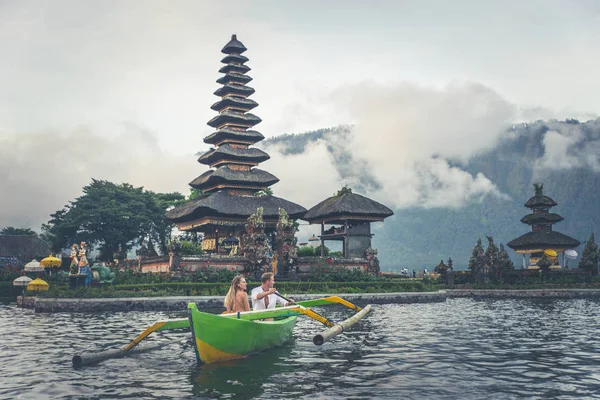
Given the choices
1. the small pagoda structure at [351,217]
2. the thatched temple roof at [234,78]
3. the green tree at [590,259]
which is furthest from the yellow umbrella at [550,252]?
the thatched temple roof at [234,78]

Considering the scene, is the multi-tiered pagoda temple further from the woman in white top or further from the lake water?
the woman in white top

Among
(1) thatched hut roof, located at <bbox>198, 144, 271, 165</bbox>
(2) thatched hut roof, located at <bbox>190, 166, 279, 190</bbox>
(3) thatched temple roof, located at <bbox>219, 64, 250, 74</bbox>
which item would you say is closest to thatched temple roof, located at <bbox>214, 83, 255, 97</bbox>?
(3) thatched temple roof, located at <bbox>219, 64, 250, 74</bbox>

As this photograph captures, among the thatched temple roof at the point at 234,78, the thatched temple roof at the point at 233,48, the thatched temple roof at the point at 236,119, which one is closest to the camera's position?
the thatched temple roof at the point at 236,119

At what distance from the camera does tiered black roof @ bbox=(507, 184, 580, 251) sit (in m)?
62.8

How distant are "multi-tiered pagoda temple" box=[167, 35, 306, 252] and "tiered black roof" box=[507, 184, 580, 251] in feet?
81.5

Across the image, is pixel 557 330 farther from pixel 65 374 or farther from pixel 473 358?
pixel 65 374

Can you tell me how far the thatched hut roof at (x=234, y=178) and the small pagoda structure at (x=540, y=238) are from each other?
27.4 meters

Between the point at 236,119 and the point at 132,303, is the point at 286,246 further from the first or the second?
the point at 236,119

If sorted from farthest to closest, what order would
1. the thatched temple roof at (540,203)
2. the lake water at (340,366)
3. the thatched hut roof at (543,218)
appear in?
the thatched temple roof at (540,203) → the thatched hut roof at (543,218) → the lake water at (340,366)

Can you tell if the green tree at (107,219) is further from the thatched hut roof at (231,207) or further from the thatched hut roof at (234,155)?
the thatched hut roof at (234,155)

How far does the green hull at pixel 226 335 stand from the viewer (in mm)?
12664

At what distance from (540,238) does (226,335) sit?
5752 cm

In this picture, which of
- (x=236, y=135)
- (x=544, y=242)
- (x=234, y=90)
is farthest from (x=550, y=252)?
(x=234, y=90)

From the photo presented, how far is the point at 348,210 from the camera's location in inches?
2188
